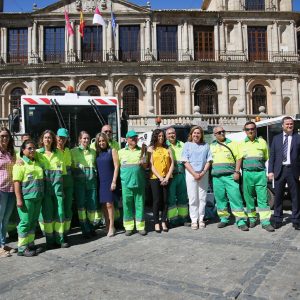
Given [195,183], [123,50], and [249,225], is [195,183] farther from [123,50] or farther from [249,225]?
[123,50]

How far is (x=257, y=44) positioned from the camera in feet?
101

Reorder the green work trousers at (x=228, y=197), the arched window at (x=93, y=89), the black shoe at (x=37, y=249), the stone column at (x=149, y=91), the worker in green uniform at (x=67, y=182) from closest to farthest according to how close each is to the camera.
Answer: the black shoe at (x=37, y=249) < the worker in green uniform at (x=67, y=182) < the green work trousers at (x=228, y=197) < the stone column at (x=149, y=91) < the arched window at (x=93, y=89)

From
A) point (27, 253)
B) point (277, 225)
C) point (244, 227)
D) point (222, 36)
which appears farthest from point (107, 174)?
point (222, 36)

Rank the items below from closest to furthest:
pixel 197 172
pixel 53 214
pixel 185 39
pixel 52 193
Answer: pixel 52 193 < pixel 53 214 < pixel 197 172 < pixel 185 39

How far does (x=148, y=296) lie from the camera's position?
365cm

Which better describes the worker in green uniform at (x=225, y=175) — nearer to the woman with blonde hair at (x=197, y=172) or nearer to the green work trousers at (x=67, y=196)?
the woman with blonde hair at (x=197, y=172)

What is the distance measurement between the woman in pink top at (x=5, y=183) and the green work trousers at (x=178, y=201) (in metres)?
2.98

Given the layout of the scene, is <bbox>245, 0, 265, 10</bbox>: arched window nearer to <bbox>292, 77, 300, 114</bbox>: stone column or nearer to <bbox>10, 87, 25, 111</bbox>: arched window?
<bbox>292, 77, 300, 114</bbox>: stone column

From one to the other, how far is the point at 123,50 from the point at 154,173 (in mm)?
25088

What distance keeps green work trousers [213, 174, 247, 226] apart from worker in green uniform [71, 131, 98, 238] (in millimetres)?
2481

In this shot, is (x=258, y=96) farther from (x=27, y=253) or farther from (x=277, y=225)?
(x=27, y=253)

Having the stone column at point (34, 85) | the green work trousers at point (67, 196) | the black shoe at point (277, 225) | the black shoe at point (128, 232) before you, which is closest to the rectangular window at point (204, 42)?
the stone column at point (34, 85)

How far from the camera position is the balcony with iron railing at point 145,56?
2923 cm

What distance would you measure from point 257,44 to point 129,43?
11.6 m
